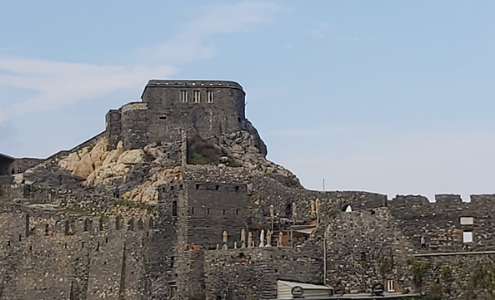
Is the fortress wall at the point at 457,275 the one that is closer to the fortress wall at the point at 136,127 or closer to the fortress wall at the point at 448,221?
the fortress wall at the point at 448,221

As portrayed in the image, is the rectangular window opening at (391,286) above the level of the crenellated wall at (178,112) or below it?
below

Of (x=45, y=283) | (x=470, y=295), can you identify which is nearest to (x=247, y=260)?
(x=470, y=295)

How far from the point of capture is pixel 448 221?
163ft

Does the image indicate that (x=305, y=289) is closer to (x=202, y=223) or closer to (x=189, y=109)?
(x=202, y=223)

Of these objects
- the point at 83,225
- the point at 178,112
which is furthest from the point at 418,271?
the point at 178,112

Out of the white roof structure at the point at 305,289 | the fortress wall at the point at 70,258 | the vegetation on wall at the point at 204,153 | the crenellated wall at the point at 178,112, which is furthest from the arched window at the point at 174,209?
the crenellated wall at the point at 178,112

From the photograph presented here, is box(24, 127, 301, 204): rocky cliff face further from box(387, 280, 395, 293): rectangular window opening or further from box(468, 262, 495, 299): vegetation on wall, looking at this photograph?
box(468, 262, 495, 299): vegetation on wall

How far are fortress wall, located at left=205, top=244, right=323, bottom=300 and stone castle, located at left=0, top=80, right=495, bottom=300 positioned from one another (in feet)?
0.16

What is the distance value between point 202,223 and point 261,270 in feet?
16.4

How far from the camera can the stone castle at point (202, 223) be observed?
49438 mm

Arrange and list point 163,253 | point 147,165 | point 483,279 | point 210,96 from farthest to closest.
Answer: point 210,96 < point 147,165 < point 163,253 < point 483,279

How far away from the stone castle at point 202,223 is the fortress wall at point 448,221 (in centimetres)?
5

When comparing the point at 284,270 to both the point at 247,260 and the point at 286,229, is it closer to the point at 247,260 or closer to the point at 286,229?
the point at 247,260

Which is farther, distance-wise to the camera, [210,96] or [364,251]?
[210,96]
